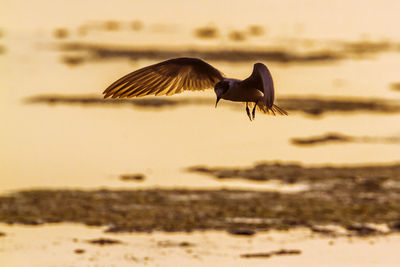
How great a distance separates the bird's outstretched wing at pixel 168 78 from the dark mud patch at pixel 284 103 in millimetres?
8902

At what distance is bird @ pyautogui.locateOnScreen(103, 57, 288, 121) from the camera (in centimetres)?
711

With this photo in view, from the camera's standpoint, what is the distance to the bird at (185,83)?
7.11 metres

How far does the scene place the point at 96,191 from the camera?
12.4 m

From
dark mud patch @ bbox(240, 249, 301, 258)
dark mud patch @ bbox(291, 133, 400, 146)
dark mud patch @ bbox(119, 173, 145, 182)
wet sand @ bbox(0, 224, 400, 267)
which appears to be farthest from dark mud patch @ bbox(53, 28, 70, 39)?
dark mud patch @ bbox(240, 249, 301, 258)

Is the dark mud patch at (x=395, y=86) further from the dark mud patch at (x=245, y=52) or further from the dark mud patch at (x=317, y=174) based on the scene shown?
the dark mud patch at (x=317, y=174)

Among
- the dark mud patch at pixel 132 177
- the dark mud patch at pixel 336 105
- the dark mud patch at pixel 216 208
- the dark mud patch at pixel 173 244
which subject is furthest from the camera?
the dark mud patch at pixel 336 105

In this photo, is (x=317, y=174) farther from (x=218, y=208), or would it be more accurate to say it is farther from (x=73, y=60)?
(x=73, y=60)

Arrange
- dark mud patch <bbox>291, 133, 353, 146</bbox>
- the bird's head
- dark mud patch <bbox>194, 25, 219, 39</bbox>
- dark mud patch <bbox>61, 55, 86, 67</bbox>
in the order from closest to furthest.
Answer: the bird's head → dark mud patch <bbox>291, 133, 353, 146</bbox> → dark mud patch <bbox>61, 55, 86, 67</bbox> → dark mud patch <bbox>194, 25, 219, 39</bbox>

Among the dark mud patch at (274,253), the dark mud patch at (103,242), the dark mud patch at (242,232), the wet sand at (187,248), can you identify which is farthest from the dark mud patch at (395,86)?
the dark mud patch at (103,242)

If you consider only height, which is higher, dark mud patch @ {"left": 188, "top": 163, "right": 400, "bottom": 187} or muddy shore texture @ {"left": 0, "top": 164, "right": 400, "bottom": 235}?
dark mud patch @ {"left": 188, "top": 163, "right": 400, "bottom": 187}

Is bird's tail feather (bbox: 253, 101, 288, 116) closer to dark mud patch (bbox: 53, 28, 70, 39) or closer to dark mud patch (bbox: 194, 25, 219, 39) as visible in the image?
dark mud patch (bbox: 194, 25, 219, 39)

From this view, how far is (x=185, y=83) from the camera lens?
7914 millimetres

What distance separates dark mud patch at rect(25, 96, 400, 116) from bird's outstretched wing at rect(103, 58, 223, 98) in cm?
890

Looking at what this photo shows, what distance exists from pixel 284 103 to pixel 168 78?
9.55 m
